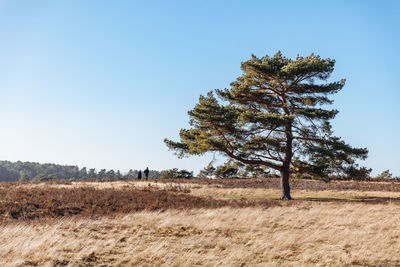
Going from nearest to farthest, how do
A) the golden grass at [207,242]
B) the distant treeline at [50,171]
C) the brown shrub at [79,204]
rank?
the golden grass at [207,242] → the brown shrub at [79,204] → the distant treeline at [50,171]

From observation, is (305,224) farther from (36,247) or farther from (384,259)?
(36,247)

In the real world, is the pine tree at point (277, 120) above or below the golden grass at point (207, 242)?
above

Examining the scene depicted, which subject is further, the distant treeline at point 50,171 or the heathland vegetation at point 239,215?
the distant treeline at point 50,171

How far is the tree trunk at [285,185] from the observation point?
839 inches

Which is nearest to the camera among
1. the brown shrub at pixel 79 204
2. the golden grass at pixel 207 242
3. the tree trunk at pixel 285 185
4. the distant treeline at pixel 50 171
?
the golden grass at pixel 207 242

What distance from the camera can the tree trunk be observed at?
21312mm

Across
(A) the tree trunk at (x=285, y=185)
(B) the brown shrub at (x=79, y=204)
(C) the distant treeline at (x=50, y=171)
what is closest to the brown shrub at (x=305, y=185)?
(A) the tree trunk at (x=285, y=185)

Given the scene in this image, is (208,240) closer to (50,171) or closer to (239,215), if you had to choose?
(239,215)

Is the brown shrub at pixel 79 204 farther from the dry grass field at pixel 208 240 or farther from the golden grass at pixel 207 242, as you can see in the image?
the golden grass at pixel 207 242

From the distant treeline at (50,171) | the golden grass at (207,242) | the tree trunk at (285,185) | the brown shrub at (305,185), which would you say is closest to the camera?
the golden grass at (207,242)

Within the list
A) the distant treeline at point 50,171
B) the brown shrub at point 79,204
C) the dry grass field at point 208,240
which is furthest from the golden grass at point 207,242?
the distant treeline at point 50,171

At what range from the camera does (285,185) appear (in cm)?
2167

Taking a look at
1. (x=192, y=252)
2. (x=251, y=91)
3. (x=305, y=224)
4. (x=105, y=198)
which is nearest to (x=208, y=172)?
(x=251, y=91)

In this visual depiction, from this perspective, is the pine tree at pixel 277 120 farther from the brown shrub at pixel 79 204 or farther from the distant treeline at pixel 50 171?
the distant treeline at pixel 50 171
